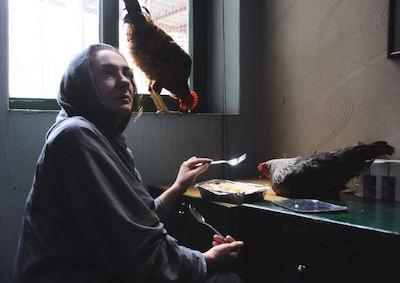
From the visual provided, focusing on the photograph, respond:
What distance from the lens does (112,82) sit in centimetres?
109

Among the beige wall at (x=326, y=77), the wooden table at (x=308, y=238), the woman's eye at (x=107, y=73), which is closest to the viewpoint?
the wooden table at (x=308, y=238)

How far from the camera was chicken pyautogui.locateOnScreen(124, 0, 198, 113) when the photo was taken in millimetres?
1735

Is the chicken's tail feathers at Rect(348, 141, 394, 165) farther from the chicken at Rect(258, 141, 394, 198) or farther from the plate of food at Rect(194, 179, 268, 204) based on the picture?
the plate of food at Rect(194, 179, 268, 204)

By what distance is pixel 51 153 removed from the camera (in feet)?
3.04

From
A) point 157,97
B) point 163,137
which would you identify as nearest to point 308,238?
point 163,137

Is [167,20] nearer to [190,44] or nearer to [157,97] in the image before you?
[190,44]

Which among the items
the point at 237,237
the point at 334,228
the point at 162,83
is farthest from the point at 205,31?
the point at 334,228

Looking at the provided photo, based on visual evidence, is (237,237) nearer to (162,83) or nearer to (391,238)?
(391,238)

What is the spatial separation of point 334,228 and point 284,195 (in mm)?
373

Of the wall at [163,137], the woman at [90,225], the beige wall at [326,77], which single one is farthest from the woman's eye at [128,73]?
the beige wall at [326,77]

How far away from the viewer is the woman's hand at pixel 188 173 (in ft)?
4.65

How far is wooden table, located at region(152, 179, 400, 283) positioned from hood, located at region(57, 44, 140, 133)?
49 centimetres

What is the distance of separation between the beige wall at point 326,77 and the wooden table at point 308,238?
379mm

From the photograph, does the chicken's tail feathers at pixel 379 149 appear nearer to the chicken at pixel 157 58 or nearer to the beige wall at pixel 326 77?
the beige wall at pixel 326 77
